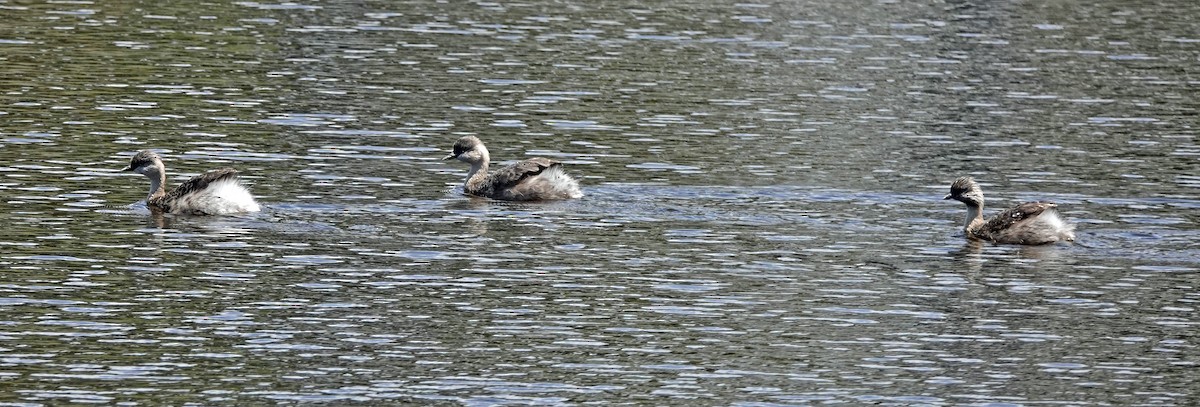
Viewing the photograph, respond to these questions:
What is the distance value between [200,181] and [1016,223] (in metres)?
9.37

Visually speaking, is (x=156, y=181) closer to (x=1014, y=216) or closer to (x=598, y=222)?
(x=598, y=222)

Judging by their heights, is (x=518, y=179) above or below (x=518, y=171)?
below

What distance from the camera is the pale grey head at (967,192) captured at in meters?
24.7

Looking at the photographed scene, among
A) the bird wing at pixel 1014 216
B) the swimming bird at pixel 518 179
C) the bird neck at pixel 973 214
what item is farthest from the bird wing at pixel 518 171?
the bird wing at pixel 1014 216

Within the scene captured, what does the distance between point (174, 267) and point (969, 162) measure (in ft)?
43.1

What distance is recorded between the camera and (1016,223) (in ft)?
78.0

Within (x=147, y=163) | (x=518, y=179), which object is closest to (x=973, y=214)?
(x=518, y=179)

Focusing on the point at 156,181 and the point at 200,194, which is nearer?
the point at 200,194

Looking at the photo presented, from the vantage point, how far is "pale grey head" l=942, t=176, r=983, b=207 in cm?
2469

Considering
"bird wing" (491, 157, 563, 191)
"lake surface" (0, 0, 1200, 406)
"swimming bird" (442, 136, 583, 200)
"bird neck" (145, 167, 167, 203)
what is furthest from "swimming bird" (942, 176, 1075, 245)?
"bird neck" (145, 167, 167, 203)

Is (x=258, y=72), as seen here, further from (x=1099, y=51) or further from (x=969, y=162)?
(x=1099, y=51)

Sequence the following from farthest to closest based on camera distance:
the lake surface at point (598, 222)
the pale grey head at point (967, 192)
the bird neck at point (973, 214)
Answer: the pale grey head at point (967, 192)
the bird neck at point (973, 214)
the lake surface at point (598, 222)

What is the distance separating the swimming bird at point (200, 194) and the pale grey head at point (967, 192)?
8.18m

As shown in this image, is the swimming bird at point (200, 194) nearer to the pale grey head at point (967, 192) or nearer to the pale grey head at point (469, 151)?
the pale grey head at point (469, 151)
